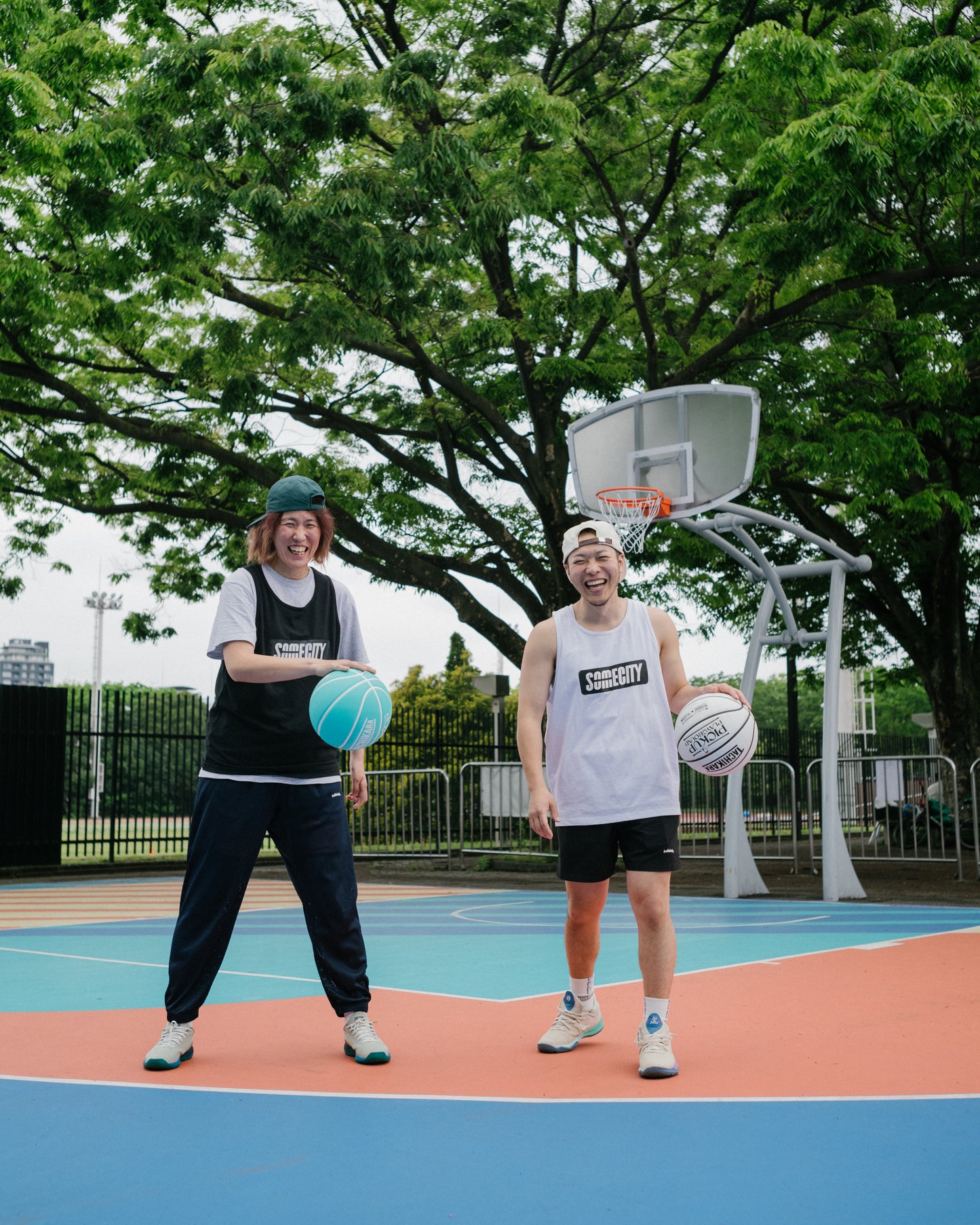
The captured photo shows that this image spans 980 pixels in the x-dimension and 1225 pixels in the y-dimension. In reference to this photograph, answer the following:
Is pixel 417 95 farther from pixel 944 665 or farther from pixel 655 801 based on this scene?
pixel 944 665

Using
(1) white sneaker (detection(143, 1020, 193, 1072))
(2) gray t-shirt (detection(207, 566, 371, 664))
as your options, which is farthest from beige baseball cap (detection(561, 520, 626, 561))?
(1) white sneaker (detection(143, 1020, 193, 1072))

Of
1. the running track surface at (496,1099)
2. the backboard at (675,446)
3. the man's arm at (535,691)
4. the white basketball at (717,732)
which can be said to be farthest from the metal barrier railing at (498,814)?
the man's arm at (535,691)

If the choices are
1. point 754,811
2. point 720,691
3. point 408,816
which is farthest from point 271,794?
point 754,811

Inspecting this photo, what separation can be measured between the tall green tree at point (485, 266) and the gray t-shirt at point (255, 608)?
7517 millimetres

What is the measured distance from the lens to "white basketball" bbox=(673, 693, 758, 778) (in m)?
5.03

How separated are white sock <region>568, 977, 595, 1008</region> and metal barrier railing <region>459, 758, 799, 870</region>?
10.9 meters

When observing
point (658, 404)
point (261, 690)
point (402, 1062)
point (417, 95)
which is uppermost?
point (417, 95)

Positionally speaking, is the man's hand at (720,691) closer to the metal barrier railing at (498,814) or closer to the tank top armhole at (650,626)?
the tank top armhole at (650,626)

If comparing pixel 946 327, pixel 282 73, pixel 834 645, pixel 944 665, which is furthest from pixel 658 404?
pixel 944 665

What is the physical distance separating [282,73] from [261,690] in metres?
9.02

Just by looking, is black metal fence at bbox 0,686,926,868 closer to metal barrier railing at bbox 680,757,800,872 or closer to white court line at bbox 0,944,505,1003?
metal barrier railing at bbox 680,757,800,872

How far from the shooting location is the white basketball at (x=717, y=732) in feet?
16.5

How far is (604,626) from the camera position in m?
4.73

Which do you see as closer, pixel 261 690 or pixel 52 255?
pixel 261 690
